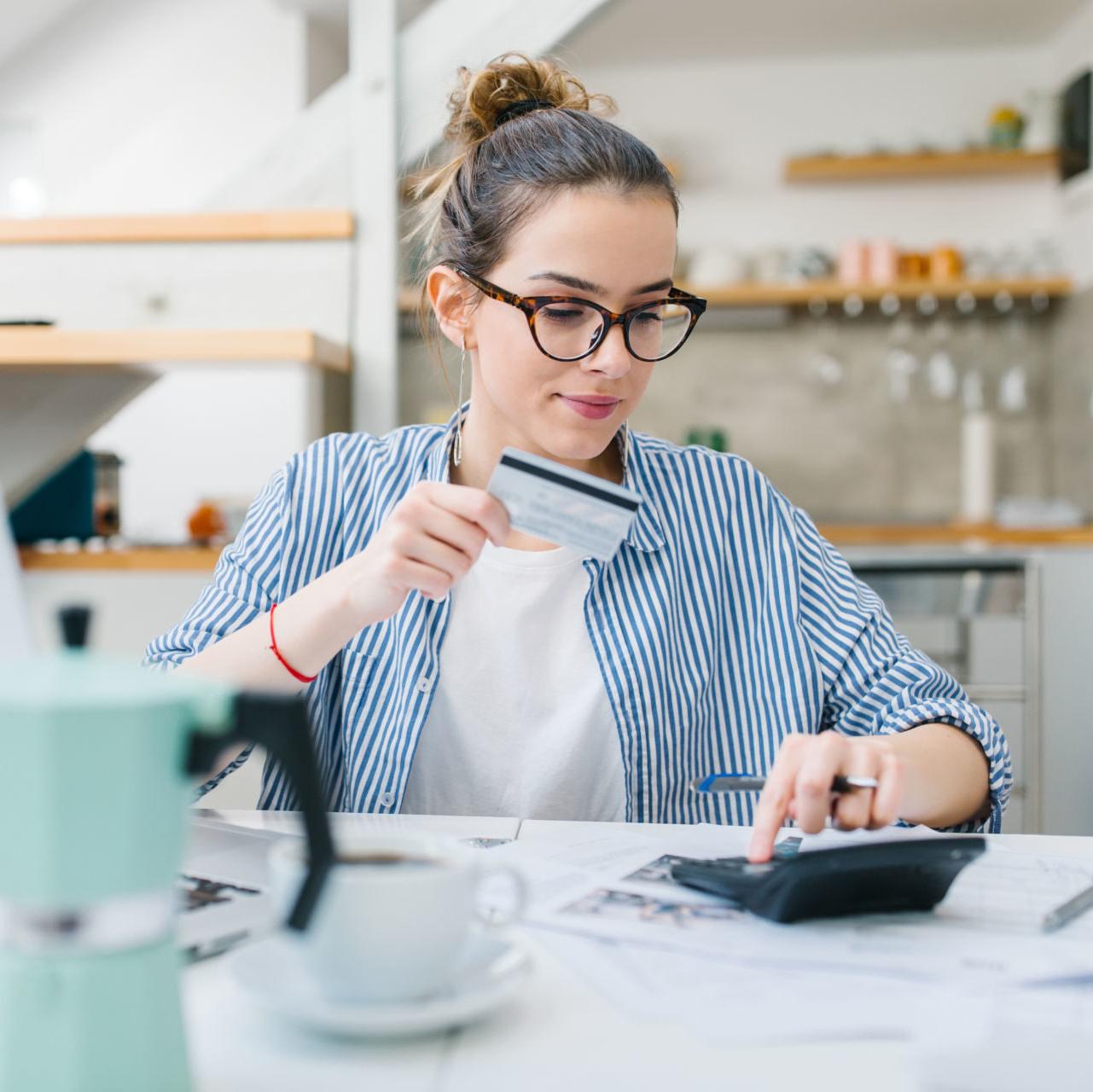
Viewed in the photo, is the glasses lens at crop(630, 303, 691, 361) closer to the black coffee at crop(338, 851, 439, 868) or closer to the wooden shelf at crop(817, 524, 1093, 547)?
the black coffee at crop(338, 851, 439, 868)

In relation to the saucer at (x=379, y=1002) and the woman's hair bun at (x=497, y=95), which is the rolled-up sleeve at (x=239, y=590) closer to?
the woman's hair bun at (x=497, y=95)

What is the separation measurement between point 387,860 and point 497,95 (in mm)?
1013

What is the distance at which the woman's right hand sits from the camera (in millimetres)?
944

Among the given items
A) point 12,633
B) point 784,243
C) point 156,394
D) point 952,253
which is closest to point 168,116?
point 156,394

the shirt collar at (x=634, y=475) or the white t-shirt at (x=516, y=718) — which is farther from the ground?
the shirt collar at (x=634, y=475)

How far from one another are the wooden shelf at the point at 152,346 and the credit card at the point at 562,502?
133 cm

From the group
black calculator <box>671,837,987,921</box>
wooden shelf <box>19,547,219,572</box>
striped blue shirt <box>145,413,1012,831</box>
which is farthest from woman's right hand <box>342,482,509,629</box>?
wooden shelf <box>19,547,219,572</box>

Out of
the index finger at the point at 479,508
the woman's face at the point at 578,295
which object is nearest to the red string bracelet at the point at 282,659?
the index finger at the point at 479,508

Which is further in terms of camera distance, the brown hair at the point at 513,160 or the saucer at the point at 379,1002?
the brown hair at the point at 513,160

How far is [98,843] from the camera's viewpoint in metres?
0.44

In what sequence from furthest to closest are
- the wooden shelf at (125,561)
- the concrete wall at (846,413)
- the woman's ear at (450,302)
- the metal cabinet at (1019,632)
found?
the concrete wall at (846,413)
the metal cabinet at (1019,632)
the wooden shelf at (125,561)
the woman's ear at (450,302)

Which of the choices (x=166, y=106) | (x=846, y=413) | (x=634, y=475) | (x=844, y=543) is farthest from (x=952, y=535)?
(x=166, y=106)

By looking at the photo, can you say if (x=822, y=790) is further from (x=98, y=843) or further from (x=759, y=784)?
(x=98, y=843)

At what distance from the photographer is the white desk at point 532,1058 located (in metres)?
0.52
